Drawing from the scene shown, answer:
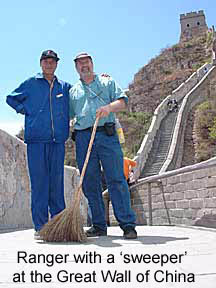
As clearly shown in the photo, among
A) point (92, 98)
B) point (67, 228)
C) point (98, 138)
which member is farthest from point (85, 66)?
point (67, 228)

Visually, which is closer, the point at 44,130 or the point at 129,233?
the point at 129,233

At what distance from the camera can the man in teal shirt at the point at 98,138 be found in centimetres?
335

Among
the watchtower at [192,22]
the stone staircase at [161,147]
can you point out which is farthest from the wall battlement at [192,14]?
the stone staircase at [161,147]

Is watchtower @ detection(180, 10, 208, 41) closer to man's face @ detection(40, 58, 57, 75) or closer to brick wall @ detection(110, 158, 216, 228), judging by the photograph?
brick wall @ detection(110, 158, 216, 228)

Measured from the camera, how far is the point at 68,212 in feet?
9.84

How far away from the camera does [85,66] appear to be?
357cm

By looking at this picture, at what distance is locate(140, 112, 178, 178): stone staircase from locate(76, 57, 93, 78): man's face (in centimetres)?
1171

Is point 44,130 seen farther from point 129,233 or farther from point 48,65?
point 129,233

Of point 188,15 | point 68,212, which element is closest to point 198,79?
point 68,212

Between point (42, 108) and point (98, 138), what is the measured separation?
63cm

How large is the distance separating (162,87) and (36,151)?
109 ft

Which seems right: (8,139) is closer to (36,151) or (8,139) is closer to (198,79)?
(36,151)

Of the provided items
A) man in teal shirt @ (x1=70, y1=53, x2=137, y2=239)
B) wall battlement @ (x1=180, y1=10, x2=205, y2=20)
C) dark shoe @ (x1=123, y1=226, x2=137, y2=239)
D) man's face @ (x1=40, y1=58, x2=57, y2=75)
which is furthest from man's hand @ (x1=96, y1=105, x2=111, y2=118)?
wall battlement @ (x1=180, y1=10, x2=205, y2=20)

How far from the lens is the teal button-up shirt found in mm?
3469
